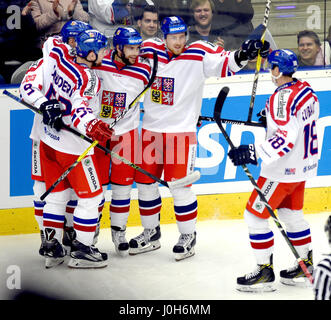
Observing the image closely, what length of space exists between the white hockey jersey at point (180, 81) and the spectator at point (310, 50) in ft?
3.33

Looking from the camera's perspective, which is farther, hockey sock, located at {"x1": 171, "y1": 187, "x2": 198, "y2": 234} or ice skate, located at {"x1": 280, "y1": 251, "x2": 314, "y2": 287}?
hockey sock, located at {"x1": 171, "y1": 187, "x2": 198, "y2": 234}

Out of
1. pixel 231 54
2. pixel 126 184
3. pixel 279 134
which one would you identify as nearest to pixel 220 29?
pixel 231 54

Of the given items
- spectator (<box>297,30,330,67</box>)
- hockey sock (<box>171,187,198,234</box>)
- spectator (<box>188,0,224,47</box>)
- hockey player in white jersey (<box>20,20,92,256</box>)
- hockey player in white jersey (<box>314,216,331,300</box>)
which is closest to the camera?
hockey player in white jersey (<box>314,216,331,300</box>)

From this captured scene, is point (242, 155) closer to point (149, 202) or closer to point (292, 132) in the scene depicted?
point (292, 132)

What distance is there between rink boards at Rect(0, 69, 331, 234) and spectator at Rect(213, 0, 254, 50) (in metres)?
Answer: 0.26

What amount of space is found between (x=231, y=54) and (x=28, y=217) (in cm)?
164

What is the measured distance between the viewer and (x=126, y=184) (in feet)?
14.9

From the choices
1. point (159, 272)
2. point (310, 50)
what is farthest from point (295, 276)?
point (310, 50)

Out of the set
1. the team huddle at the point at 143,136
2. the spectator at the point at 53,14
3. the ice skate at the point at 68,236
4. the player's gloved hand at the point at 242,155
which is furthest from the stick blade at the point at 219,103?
the spectator at the point at 53,14

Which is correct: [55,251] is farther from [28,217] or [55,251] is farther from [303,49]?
[303,49]

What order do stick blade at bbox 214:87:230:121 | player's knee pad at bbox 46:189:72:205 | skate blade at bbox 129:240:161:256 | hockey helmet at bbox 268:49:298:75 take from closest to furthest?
hockey helmet at bbox 268:49:298:75 → stick blade at bbox 214:87:230:121 → player's knee pad at bbox 46:189:72:205 → skate blade at bbox 129:240:161:256

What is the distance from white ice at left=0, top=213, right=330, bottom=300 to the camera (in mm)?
3963

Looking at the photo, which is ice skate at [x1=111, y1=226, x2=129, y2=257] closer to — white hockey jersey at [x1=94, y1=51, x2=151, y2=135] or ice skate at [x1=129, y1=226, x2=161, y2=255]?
ice skate at [x1=129, y1=226, x2=161, y2=255]

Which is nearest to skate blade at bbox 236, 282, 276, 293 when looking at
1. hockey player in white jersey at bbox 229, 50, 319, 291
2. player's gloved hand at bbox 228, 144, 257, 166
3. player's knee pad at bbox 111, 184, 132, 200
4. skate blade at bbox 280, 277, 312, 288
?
hockey player in white jersey at bbox 229, 50, 319, 291
